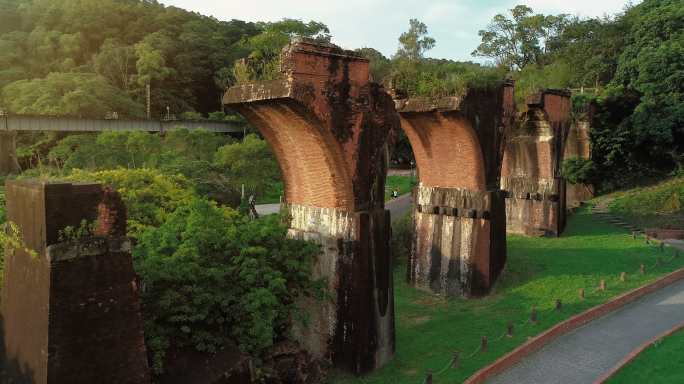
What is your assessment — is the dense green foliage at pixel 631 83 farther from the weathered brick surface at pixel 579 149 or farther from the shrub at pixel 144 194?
the shrub at pixel 144 194

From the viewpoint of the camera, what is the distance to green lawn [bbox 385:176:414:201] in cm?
3156

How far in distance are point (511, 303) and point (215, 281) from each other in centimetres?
719

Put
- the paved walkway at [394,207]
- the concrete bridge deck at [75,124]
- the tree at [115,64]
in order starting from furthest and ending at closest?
1. the tree at [115,64]
2. the paved walkway at [394,207]
3. the concrete bridge deck at [75,124]

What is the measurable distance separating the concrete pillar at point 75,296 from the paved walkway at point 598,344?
5483 millimetres

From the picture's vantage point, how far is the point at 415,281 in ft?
44.6

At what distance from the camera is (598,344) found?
9234 millimetres

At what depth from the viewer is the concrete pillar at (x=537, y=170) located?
17.6 metres

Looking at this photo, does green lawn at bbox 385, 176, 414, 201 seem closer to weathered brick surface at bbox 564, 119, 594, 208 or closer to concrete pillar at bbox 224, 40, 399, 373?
weathered brick surface at bbox 564, 119, 594, 208

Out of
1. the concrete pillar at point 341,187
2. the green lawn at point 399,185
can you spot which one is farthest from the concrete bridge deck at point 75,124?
the concrete pillar at point 341,187

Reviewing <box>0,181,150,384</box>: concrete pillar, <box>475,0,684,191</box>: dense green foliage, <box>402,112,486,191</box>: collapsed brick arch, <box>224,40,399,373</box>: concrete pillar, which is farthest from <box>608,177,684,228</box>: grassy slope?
<box>0,181,150,384</box>: concrete pillar

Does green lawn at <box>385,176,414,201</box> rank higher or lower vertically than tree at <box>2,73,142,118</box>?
lower

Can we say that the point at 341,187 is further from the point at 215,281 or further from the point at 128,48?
the point at 128,48

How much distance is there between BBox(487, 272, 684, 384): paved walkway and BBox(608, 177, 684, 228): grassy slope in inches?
337

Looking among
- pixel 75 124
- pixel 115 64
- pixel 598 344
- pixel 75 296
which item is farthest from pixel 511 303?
pixel 115 64
